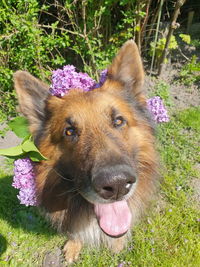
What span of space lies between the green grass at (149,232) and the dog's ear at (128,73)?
1.27 metres

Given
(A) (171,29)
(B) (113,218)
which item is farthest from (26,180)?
(A) (171,29)

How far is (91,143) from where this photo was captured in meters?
2.27

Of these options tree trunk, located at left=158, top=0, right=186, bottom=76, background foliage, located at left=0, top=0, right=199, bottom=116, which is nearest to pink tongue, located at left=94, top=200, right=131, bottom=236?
background foliage, located at left=0, top=0, right=199, bottom=116

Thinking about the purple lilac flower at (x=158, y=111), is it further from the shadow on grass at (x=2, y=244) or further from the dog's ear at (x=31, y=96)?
the shadow on grass at (x=2, y=244)

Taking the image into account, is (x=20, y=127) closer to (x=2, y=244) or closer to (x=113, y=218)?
(x=113, y=218)

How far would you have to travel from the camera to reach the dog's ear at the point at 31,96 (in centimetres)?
246

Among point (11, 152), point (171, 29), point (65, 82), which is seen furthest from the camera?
point (171, 29)

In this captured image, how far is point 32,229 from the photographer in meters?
3.55

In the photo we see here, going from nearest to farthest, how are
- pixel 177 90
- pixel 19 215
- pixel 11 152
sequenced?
1. pixel 11 152
2. pixel 19 215
3. pixel 177 90

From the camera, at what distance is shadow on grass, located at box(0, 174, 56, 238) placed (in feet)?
11.7

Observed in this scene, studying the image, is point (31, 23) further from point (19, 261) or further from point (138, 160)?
point (19, 261)

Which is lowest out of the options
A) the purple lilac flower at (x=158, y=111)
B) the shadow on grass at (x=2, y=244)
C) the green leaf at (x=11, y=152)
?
the shadow on grass at (x=2, y=244)

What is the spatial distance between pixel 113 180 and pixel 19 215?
7.65 ft

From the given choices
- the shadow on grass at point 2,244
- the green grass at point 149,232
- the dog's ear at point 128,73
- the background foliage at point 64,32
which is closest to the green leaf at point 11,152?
the dog's ear at point 128,73
